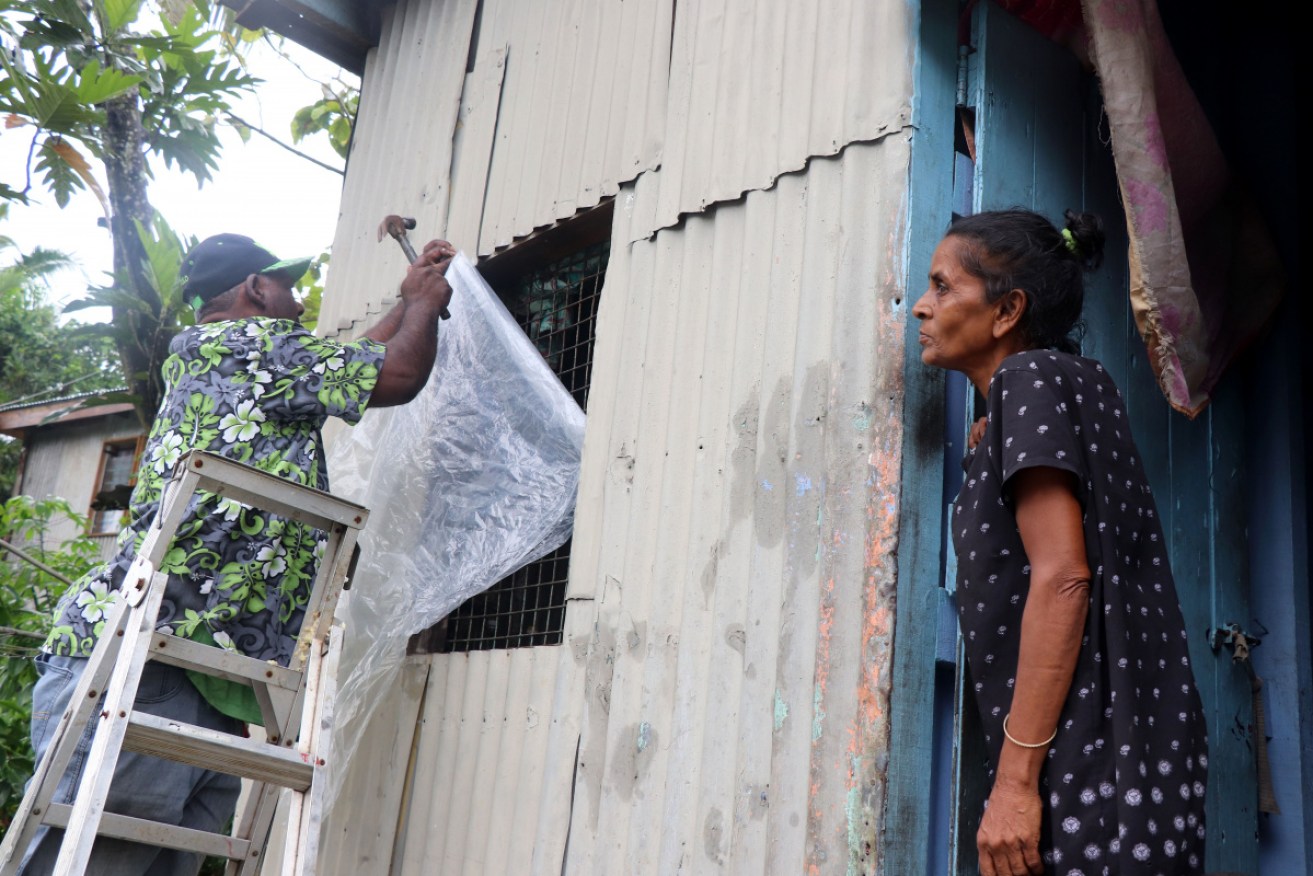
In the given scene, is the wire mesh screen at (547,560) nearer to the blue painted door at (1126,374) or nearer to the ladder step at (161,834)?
the ladder step at (161,834)

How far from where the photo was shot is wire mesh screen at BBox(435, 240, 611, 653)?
139 inches

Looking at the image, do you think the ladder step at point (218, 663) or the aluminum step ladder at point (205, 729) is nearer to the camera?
the aluminum step ladder at point (205, 729)

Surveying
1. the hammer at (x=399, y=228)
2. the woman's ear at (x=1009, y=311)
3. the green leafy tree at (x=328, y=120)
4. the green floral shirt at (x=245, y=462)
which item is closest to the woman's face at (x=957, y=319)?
the woman's ear at (x=1009, y=311)

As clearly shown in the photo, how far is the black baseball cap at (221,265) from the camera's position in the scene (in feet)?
10.7

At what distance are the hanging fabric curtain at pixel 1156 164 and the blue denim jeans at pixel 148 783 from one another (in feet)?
7.53

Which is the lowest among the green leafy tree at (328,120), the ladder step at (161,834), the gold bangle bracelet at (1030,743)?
the ladder step at (161,834)

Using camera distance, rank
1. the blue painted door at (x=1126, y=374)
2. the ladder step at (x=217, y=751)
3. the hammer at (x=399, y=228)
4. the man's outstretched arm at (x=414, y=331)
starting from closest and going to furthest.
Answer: the ladder step at (x=217, y=751) → the blue painted door at (x=1126, y=374) → the man's outstretched arm at (x=414, y=331) → the hammer at (x=399, y=228)

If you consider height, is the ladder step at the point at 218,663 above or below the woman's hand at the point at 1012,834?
above

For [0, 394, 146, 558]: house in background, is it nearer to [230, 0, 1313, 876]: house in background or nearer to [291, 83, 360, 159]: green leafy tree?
[291, 83, 360, 159]: green leafy tree

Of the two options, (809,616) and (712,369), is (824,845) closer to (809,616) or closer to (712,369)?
(809,616)

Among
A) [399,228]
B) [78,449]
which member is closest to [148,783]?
[399,228]

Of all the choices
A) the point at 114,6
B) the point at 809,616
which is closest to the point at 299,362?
the point at 809,616

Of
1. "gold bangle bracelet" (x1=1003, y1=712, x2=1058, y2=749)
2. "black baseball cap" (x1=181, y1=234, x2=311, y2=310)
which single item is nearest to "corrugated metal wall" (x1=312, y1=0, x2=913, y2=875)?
"gold bangle bracelet" (x1=1003, y1=712, x2=1058, y2=749)

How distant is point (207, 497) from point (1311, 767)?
2.78m
